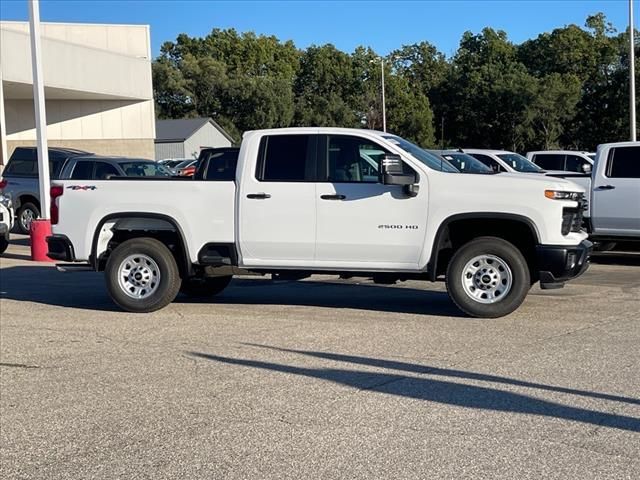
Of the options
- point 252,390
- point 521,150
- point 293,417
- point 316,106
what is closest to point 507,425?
point 293,417

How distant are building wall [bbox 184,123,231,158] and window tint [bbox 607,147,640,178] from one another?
51.7m

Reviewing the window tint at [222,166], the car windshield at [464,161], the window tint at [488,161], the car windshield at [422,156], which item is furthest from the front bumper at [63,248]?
the window tint at [488,161]

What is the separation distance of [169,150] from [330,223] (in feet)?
188

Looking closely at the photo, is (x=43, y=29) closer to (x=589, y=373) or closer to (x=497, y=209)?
(x=497, y=209)

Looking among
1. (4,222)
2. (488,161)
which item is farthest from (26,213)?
(488,161)

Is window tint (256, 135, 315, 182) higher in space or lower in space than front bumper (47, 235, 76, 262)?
higher

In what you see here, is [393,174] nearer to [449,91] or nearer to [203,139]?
[203,139]

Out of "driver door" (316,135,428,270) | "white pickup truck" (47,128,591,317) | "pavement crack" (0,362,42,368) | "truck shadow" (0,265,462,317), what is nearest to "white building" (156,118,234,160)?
"truck shadow" (0,265,462,317)

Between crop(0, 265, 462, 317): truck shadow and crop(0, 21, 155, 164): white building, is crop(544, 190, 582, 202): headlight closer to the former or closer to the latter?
crop(0, 265, 462, 317): truck shadow

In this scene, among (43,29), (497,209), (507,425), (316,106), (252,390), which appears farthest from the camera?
(316,106)

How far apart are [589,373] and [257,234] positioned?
425 cm

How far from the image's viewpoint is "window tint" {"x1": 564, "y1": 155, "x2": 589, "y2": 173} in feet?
66.6

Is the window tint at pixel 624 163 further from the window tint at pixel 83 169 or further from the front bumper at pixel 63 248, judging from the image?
the window tint at pixel 83 169

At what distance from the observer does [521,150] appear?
6656 cm
